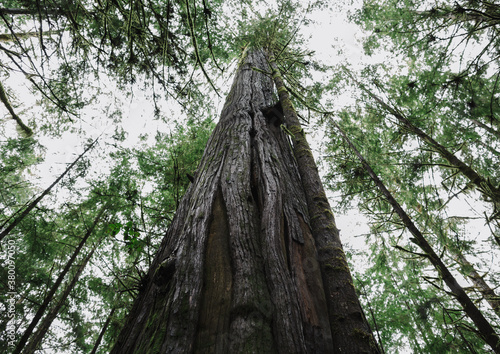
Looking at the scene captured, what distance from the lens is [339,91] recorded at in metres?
7.44

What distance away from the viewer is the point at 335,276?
1396 millimetres

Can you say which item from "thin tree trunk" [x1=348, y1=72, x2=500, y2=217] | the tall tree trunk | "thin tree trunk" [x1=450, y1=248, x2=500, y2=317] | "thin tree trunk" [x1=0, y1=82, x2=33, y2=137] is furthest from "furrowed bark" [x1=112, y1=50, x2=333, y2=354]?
"thin tree trunk" [x1=0, y1=82, x2=33, y2=137]

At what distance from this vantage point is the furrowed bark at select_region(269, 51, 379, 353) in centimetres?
112

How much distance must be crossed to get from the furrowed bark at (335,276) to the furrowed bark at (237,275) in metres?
0.05

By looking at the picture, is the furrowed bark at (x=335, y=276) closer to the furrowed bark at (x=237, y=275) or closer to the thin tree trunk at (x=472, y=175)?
the furrowed bark at (x=237, y=275)

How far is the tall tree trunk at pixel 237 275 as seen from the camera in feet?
3.23

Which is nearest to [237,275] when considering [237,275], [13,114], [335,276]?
[237,275]

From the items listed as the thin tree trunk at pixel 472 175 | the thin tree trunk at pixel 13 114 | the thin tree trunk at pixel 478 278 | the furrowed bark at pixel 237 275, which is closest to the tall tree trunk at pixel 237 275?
the furrowed bark at pixel 237 275

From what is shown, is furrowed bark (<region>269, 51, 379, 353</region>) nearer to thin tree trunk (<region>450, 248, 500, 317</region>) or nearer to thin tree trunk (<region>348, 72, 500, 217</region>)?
thin tree trunk (<region>450, 248, 500, 317</region>)

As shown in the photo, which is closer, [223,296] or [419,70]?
[223,296]

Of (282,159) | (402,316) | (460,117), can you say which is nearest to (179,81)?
(282,159)

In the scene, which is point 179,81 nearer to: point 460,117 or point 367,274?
point 460,117

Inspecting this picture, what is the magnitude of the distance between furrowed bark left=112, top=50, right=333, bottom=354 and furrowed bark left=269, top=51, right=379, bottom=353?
2.0 inches

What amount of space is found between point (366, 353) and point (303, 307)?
1.04ft
